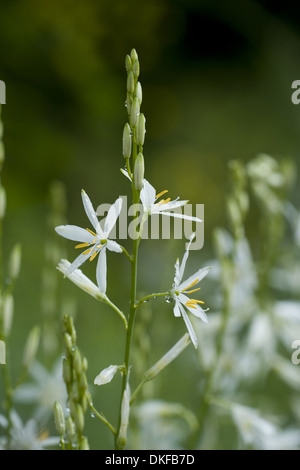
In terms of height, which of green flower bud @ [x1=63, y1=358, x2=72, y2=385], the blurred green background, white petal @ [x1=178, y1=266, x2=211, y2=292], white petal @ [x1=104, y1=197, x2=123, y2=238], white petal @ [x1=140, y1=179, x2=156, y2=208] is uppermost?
the blurred green background

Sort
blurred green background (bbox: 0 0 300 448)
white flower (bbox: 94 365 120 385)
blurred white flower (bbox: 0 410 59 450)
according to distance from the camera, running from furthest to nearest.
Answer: blurred green background (bbox: 0 0 300 448) < blurred white flower (bbox: 0 410 59 450) < white flower (bbox: 94 365 120 385)

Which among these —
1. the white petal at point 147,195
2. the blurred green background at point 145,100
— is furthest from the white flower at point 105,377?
the blurred green background at point 145,100

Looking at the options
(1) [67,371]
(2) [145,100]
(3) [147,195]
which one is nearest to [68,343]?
(1) [67,371]

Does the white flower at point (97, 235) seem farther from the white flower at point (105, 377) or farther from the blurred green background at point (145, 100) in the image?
the blurred green background at point (145, 100)

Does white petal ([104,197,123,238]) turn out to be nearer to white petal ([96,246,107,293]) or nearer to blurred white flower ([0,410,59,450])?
white petal ([96,246,107,293])

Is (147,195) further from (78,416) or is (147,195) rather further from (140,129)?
(78,416)

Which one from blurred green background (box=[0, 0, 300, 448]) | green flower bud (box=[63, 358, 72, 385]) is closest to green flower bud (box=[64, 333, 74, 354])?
green flower bud (box=[63, 358, 72, 385])

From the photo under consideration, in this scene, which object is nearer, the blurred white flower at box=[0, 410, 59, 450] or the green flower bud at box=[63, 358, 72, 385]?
the green flower bud at box=[63, 358, 72, 385]
